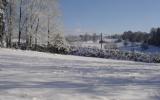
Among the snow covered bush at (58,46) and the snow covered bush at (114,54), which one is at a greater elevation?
the snow covered bush at (58,46)

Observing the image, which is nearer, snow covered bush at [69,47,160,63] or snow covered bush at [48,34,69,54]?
snow covered bush at [69,47,160,63]

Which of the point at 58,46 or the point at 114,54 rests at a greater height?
the point at 58,46

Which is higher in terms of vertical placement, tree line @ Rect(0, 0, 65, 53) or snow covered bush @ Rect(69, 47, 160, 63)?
tree line @ Rect(0, 0, 65, 53)

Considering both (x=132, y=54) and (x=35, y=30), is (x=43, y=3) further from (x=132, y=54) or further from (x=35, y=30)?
(x=132, y=54)

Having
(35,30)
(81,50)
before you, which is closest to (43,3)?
(35,30)

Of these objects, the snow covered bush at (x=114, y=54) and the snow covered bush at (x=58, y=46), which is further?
the snow covered bush at (x=58, y=46)

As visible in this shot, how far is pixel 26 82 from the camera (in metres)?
9.16

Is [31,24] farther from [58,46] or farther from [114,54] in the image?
[114,54]

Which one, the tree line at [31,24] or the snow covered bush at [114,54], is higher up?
the tree line at [31,24]

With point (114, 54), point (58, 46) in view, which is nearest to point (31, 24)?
point (58, 46)

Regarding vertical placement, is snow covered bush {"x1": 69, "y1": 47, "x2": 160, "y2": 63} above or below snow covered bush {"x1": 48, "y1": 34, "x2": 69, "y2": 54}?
below

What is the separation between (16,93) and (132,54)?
45158mm

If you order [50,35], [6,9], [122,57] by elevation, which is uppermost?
[6,9]

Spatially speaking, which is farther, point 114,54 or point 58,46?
point 58,46
